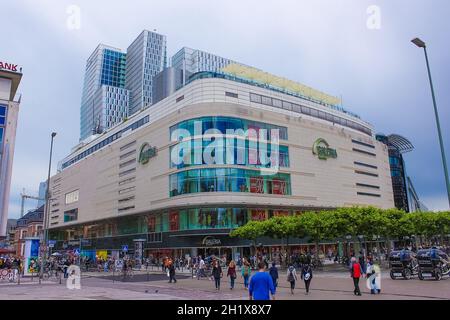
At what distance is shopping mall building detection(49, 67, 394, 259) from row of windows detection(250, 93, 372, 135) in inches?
8.9

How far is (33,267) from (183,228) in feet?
75.3

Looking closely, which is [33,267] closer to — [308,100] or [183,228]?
[183,228]

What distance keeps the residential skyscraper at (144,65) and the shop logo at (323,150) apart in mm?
121531

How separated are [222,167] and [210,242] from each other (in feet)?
34.9

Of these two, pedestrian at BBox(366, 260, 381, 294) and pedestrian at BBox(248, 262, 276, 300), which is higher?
pedestrian at BBox(248, 262, 276, 300)

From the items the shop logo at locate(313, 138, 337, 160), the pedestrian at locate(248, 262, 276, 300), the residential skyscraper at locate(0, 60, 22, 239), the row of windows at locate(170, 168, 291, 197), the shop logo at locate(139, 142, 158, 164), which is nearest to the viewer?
the pedestrian at locate(248, 262, 276, 300)

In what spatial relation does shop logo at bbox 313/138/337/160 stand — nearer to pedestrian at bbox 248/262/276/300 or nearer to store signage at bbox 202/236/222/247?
store signage at bbox 202/236/222/247

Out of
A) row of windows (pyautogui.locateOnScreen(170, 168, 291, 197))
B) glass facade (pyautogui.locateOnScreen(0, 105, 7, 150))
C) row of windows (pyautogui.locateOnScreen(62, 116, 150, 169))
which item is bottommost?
row of windows (pyautogui.locateOnScreen(170, 168, 291, 197))

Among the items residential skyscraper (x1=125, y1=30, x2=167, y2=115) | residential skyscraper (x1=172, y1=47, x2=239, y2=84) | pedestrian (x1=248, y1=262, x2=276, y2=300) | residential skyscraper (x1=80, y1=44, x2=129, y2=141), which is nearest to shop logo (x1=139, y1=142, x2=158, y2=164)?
pedestrian (x1=248, y1=262, x2=276, y2=300)

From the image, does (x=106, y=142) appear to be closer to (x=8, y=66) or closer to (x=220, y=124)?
(x=220, y=124)

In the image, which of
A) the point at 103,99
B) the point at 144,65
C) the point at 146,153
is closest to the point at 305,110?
the point at 146,153

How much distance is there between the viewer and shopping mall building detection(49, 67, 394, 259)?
5788 centimetres
